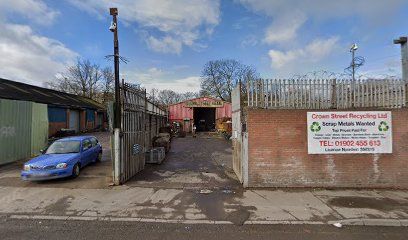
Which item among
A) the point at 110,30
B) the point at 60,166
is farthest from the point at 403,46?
the point at 60,166

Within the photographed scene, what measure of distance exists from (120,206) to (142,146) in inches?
202

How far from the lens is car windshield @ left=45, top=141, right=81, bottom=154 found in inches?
440

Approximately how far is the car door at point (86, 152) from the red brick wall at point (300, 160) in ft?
22.5

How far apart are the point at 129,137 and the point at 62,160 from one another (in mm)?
2427

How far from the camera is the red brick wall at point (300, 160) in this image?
9141 millimetres

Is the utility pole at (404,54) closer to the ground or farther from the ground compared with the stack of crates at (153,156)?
farther from the ground

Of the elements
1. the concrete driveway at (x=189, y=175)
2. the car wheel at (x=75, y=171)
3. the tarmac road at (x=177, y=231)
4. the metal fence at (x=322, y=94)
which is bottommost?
the tarmac road at (x=177, y=231)

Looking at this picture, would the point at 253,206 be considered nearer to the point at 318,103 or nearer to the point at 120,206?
the point at 120,206

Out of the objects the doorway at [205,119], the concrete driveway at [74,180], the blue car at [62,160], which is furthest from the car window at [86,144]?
the doorway at [205,119]

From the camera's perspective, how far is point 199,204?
7.62m

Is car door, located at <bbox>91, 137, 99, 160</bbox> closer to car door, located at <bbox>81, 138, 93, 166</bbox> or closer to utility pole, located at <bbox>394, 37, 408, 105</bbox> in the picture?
car door, located at <bbox>81, 138, 93, 166</bbox>

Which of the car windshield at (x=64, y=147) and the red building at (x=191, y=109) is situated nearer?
the car windshield at (x=64, y=147)

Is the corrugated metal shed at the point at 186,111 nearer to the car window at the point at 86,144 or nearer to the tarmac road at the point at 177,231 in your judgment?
the car window at the point at 86,144

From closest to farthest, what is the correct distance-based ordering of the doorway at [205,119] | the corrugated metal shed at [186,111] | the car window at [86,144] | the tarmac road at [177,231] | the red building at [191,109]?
the tarmac road at [177,231] → the car window at [86,144] → the red building at [191,109] → the corrugated metal shed at [186,111] → the doorway at [205,119]
